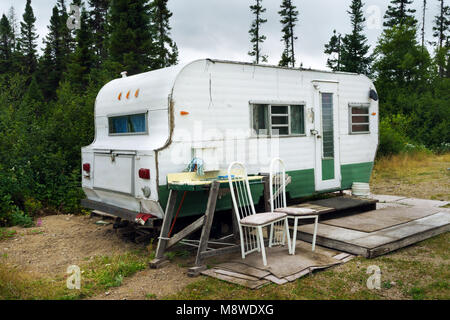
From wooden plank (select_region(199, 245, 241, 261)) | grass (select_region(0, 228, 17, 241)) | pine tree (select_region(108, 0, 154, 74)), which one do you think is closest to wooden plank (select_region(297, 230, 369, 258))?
wooden plank (select_region(199, 245, 241, 261))

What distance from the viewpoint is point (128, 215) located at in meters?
5.76

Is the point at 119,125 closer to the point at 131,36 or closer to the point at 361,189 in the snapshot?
the point at 361,189

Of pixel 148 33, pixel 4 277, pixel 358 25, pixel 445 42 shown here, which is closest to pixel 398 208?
pixel 4 277

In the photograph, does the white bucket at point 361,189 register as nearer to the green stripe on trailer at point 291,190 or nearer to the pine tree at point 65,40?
the green stripe on trailer at point 291,190

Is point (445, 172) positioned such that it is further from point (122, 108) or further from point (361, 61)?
point (361, 61)

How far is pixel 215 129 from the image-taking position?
6086mm

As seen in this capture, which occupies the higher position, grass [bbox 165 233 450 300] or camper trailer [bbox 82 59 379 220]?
camper trailer [bbox 82 59 379 220]

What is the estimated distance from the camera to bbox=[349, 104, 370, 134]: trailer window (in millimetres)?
8336

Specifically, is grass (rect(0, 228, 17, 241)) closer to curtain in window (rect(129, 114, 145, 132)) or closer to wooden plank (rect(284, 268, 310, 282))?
curtain in window (rect(129, 114, 145, 132))

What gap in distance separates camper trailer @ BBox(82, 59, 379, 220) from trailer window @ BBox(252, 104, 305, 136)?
0.02 m

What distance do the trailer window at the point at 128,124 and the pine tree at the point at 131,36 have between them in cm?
1345

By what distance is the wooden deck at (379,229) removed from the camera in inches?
216

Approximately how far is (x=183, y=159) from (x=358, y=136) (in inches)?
175

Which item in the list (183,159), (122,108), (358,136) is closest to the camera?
(183,159)
